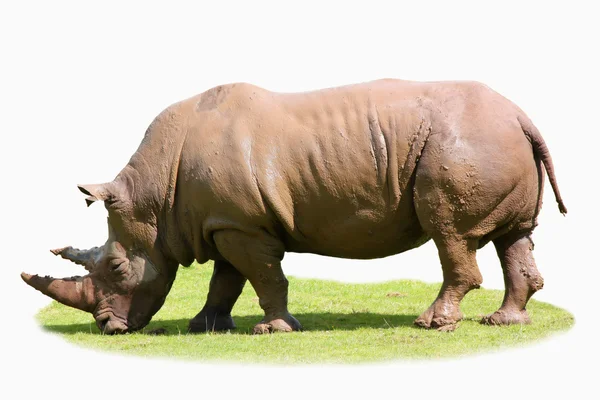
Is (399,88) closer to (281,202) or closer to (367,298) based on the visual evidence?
(281,202)

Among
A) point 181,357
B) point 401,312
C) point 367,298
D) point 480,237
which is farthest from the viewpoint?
point 367,298

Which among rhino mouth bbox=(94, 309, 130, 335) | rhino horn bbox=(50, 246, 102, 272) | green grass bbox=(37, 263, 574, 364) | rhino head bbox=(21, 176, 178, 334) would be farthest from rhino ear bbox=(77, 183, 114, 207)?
green grass bbox=(37, 263, 574, 364)

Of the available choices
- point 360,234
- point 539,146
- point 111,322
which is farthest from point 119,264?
point 539,146

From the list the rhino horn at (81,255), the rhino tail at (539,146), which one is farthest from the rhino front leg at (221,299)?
the rhino tail at (539,146)

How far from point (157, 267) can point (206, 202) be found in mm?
1212

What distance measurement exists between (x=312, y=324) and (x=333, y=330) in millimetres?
687

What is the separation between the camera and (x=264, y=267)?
42.7ft

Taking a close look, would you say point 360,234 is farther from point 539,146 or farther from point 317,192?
point 539,146

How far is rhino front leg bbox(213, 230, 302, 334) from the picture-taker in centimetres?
1291

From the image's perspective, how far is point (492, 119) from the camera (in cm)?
1245

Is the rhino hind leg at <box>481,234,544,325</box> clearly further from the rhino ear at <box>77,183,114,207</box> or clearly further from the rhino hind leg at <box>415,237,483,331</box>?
the rhino ear at <box>77,183,114,207</box>

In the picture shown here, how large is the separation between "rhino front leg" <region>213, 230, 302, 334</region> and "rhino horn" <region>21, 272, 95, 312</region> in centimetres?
185

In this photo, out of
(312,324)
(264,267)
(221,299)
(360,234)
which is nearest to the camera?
(360,234)

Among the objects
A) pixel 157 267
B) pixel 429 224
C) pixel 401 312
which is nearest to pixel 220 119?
pixel 157 267
